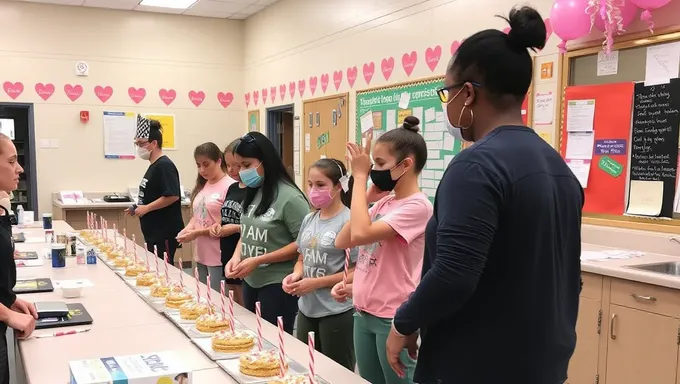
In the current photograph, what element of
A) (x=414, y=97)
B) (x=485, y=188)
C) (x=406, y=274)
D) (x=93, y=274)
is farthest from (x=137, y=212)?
(x=485, y=188)

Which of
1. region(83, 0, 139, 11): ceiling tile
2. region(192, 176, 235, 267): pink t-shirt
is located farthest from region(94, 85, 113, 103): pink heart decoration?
region(192, 176, 235, 267): pink t-shirt

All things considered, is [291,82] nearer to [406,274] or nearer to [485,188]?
[406,274]

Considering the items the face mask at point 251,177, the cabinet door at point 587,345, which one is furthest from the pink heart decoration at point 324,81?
the cabinet door at point 587,345

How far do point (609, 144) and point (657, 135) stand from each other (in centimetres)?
29

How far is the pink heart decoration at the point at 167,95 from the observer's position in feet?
24.4

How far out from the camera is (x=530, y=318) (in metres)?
1.18

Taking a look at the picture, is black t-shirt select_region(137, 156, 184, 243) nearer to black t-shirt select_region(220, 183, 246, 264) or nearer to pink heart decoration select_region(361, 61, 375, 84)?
black t-shirt select_region(220, 183, 246, 264)

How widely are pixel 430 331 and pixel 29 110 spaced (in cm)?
687

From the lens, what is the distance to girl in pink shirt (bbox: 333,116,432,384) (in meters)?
1.87

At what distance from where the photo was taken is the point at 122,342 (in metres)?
1.95

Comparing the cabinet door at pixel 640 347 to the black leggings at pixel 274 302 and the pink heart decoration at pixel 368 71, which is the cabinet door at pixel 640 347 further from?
the pink heart decoration at pixel 368 71

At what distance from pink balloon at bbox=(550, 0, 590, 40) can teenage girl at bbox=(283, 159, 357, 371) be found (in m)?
1.70

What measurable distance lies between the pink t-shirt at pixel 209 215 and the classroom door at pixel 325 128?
1.99m

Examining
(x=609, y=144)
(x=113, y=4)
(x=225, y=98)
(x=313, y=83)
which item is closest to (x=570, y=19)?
(x=609, y=144)
